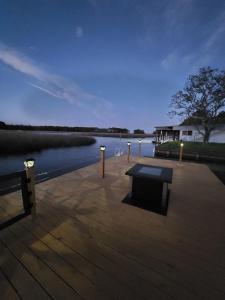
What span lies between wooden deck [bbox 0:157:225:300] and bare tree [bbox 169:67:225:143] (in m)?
17.1

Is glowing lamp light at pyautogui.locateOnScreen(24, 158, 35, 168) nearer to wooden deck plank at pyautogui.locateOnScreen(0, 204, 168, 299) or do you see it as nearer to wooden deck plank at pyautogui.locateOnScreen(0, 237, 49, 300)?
wooden deck plank at pyautogui.locateOnScreen(0, 237, 49, 300)

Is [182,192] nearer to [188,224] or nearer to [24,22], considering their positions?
[188,224]

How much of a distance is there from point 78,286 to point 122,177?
137 inches

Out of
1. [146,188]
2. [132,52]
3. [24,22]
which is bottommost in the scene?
[146,188]

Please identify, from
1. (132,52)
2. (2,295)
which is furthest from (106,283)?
(132,52)

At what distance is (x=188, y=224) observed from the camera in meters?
2.39

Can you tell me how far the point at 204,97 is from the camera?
16.8 metres

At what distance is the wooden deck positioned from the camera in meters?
1.32

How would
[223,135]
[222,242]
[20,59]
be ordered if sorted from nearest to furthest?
1. [222,242]
2. [20,59]
3. [223,135]

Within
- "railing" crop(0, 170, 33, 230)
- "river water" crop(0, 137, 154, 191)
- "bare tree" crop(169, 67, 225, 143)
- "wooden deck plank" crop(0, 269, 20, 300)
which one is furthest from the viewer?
"bare tree" crop(169, 67, 225, 143)

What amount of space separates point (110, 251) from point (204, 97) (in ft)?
65.1

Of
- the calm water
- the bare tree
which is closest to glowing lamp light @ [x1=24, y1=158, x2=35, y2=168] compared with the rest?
the calm water

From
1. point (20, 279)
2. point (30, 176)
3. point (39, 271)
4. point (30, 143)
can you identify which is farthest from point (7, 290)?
point (30, 143)

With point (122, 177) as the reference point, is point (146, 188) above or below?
above
